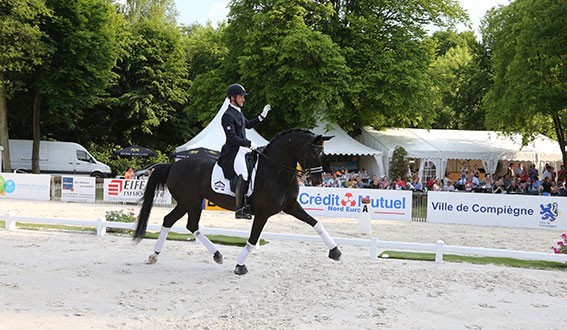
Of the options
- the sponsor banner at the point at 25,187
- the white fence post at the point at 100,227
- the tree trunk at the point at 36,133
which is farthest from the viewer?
the tree trunk at the point at 36,133

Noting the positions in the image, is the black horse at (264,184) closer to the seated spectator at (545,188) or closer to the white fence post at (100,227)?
the white fence post at (100,227)

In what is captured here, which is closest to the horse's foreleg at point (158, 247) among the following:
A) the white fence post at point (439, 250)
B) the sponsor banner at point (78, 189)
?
the white fence post at point (439, 250)

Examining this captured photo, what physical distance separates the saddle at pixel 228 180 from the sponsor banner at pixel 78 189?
1553 centimetres

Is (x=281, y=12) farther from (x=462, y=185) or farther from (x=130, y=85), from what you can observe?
(x=130, y=85)

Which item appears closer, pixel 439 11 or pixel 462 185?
pixel 462 185

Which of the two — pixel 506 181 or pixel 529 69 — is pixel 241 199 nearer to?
pixel 506 181

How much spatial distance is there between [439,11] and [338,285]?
25.6m

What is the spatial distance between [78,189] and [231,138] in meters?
16.7

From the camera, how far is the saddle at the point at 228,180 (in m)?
8.38

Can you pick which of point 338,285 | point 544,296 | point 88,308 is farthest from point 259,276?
point 544,296

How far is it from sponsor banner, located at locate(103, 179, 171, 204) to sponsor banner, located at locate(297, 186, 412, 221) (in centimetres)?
661

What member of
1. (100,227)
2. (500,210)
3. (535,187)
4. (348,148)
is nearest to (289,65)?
(348,148)

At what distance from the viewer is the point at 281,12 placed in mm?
27516

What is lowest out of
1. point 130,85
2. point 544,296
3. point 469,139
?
point 544,296
